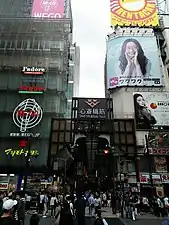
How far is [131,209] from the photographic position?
13922mm

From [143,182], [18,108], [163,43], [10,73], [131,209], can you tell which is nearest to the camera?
[131,209]

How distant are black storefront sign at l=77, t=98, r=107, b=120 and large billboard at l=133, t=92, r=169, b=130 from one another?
501 cm

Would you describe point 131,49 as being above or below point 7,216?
above

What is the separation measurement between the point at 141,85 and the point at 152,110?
5.42 metres

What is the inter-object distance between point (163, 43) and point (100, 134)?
1087 inches

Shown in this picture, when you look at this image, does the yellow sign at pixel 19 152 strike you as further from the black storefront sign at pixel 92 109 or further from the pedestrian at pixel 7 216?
the pedestrian at pixel 7 216

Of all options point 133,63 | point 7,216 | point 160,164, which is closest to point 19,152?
point 160,164

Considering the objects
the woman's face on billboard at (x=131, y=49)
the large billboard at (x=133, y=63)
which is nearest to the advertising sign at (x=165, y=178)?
the large billboard at (x=133, y=63)

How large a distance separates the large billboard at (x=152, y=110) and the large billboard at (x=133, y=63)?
308 cm

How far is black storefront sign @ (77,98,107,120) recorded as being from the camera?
1087 inches

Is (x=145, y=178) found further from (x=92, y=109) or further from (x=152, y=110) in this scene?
(x=92, y=109)

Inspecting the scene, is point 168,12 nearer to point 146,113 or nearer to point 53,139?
point 146,113

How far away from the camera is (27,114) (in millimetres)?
30188

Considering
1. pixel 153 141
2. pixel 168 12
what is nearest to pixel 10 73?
pixel 153 141
